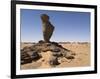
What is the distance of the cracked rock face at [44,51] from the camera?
1.90 meters

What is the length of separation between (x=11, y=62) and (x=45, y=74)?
1.08 feet

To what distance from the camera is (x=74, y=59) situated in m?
2.04

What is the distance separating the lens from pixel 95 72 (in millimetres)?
2115

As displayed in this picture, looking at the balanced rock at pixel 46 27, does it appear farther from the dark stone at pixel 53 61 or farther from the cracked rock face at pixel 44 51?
the dark stone at pixel 53 61

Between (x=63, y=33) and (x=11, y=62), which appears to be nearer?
(x=11, y=62)

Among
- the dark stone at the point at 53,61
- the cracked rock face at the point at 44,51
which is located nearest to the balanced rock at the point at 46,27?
the cracked rock face at the point at 44,51

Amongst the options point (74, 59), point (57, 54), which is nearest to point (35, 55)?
point (57, 54)

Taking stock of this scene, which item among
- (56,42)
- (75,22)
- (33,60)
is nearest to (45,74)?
(33,60)

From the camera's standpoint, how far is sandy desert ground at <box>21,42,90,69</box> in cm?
192

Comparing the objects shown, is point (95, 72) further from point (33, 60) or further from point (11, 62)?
point (11, 62)

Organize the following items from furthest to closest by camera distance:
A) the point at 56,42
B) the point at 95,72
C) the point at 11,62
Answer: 1. the point at 95,72
2. the point at 56,42
3. the point at 11,62

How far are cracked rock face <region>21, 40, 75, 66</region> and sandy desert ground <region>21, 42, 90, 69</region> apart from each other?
0.09ft

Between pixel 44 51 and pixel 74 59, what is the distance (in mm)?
308

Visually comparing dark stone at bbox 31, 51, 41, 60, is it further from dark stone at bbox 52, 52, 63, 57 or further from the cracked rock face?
dark stone at bbox 52, 52, 63, 57
